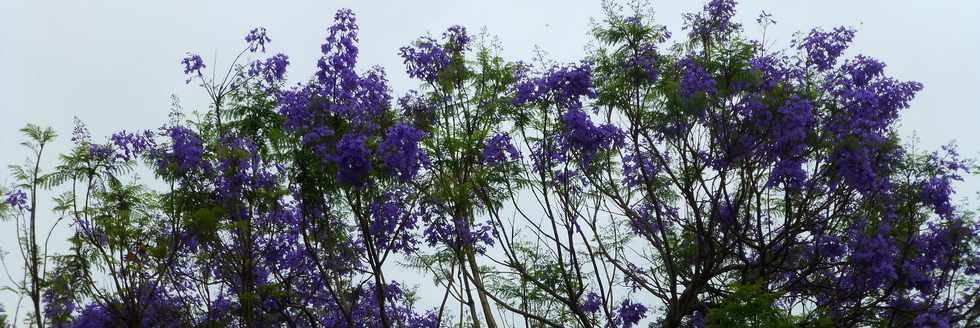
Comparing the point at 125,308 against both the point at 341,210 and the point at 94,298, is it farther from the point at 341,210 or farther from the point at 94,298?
the point at 341,210

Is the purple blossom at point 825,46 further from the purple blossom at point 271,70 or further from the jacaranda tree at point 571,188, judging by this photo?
the purple blossom at point 271,70

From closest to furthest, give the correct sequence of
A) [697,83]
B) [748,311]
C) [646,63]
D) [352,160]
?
1. [352,160]
2. [748,311]
3. [697,83]
4. [646,63]

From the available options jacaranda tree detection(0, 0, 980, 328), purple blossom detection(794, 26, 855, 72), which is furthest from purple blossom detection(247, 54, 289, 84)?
purple blossom detection(794, 26, 855, 72)

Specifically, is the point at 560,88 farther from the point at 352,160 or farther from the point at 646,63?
the point at 352,160

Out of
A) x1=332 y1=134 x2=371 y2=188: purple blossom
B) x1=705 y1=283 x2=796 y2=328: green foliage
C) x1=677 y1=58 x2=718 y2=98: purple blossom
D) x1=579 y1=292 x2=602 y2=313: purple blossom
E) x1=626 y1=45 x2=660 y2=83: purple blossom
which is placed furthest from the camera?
x1=579 y1=292 x2=602 y2=313: purple blossom

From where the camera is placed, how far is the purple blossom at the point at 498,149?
11.2 meters

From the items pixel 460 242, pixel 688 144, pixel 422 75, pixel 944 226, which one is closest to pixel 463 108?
pixel 422 75

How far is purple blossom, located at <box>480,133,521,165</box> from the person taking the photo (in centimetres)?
1123

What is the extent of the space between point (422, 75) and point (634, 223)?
3.43 meters

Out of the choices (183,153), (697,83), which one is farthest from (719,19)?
(183,153)

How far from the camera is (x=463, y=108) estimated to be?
1165cm

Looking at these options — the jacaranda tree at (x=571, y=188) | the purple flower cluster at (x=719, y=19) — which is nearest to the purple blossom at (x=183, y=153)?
the jacaranda tree at (x=571, y=188)

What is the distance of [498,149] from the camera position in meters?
11.2

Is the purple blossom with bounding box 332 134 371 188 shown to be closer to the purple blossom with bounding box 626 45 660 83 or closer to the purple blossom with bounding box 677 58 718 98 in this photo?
the purple blossom with bounding box 626 45 660 83
